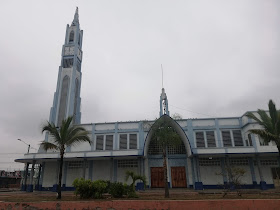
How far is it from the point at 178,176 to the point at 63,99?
931 inches

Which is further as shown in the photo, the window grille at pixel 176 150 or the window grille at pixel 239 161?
the window grille at pixel 176 150

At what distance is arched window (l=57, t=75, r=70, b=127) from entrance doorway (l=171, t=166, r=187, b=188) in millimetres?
20710

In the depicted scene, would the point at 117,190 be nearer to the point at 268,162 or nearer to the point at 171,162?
the point at 171,162

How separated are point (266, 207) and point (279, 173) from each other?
55.7 feet

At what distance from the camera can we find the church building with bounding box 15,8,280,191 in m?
24.3

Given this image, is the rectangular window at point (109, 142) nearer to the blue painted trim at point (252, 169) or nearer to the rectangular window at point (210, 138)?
the rectangular window at point (210, 138)

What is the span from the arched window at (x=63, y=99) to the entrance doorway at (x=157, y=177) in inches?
731

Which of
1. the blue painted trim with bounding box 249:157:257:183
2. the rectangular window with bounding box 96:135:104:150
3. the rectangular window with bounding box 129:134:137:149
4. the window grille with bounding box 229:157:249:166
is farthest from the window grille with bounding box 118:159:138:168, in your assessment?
the blue painted trim with bounding box 249:157:257:183

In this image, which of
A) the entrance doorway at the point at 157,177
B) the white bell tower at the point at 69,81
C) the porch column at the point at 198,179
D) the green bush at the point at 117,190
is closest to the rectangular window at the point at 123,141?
the entrance doorway at the point at 157,177

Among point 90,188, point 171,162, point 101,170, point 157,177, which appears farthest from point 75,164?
point 90,188

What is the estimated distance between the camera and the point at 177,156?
87.0 feet

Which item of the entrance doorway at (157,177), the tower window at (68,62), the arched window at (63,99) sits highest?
the tower window at (68,62)

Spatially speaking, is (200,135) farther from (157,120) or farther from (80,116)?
(80,116)

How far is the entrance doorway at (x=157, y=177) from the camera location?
25688 mm
